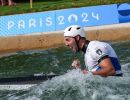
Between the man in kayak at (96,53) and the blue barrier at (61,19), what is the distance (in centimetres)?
1073

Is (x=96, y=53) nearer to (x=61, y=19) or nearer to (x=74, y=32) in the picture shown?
(x=74, y=32)

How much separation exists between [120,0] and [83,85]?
45.4 ft

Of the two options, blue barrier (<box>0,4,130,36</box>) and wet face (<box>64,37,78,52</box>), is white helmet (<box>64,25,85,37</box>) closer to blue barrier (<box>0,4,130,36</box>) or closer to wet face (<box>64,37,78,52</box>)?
wet face (<box>64,37,78,52</box>)

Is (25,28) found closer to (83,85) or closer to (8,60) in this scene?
(8,60)

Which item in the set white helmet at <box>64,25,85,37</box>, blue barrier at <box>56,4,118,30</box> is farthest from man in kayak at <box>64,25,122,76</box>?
blue barrier at <box>56,4,118,30</box>

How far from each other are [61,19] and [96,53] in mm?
11155

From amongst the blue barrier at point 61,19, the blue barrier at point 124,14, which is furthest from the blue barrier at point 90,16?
the blue barrier at point 124,14

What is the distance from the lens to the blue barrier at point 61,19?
19.4 metres

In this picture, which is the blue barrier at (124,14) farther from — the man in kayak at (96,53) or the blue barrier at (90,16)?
the man in kayak at (96,53)

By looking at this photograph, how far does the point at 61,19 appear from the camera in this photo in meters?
19.5

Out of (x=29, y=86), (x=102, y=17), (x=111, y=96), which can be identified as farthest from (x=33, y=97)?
(x=102, y=17)

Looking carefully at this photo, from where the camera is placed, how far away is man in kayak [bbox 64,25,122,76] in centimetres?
835

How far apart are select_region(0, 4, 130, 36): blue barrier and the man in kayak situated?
35.2ft

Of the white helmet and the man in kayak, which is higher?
the white helmet
